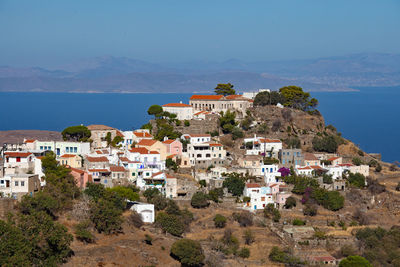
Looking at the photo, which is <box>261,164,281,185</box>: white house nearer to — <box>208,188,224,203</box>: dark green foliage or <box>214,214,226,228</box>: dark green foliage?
<box>208,188,224,203</box>: dark green foliage

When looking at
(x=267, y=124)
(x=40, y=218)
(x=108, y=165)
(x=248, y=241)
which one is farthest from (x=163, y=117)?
(x=40, y=218)

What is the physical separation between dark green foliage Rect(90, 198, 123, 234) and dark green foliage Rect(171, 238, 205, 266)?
132 inches

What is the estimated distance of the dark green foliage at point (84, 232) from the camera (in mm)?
34219

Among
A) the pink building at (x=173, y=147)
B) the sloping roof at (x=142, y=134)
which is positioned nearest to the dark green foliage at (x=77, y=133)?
the sloping roof at (x=142, y=134)

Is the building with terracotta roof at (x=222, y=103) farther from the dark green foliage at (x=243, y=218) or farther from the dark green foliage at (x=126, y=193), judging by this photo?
the dark green foliage at (x=126, y=193)

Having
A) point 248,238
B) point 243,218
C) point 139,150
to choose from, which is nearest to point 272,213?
point 243,218

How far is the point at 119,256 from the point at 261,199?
11737mm

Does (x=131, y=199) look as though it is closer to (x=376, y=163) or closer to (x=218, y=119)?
(x=218, y=119)

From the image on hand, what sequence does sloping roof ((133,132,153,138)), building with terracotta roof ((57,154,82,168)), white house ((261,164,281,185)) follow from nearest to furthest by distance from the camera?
building with terracotta roof ((57,154,82,168)) < white house ((261,164,281,185)) < sloping roof ((133,132,153,138))

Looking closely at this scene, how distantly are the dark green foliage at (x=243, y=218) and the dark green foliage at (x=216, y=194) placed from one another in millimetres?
1895

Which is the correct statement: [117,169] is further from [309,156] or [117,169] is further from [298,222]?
[309,156]

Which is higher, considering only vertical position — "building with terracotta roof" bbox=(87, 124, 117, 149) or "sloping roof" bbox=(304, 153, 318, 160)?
"building with terracotta roof" bbox=(87, 124, 117, 149)

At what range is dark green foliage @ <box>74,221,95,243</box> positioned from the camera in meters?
34.2

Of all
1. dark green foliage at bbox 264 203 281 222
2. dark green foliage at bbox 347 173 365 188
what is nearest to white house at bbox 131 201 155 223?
→ dark green foliage at bbox 264 203 281 222
